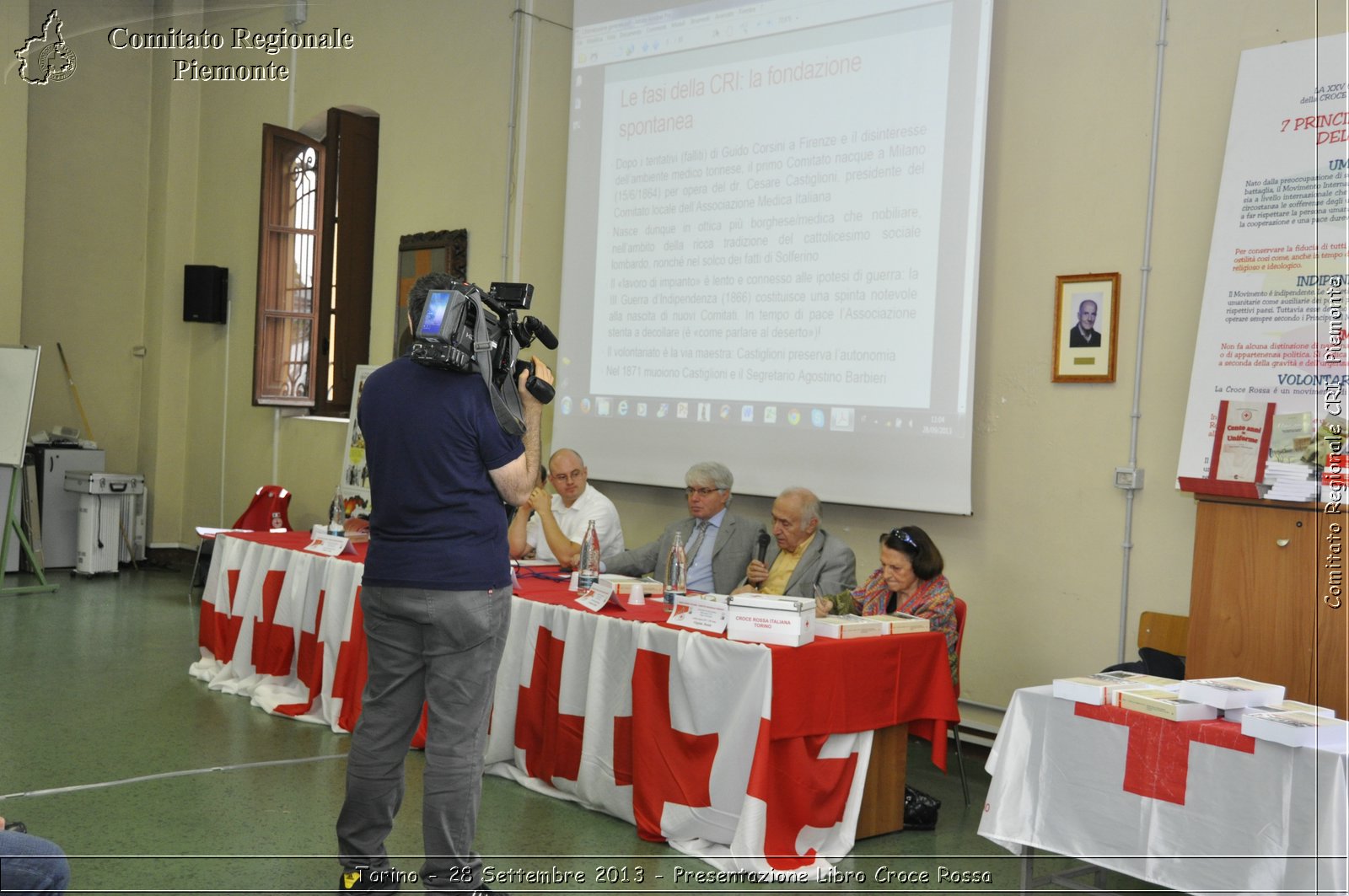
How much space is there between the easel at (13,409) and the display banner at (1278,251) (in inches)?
254

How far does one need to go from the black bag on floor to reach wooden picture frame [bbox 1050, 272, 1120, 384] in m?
1.59

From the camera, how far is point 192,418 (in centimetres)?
903

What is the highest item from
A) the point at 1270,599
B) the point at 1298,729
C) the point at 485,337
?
the point at 485,337

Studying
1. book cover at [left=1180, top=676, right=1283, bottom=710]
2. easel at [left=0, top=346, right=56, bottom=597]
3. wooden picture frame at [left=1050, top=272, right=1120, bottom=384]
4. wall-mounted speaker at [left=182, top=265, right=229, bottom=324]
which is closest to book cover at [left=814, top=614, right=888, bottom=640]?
book cover at [left=1180, top=676, right=1283, bottom=710]

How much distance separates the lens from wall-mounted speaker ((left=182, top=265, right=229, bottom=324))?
8570mm

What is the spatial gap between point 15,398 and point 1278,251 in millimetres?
6819

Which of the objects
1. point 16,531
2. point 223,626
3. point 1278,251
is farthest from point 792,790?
point 16,531

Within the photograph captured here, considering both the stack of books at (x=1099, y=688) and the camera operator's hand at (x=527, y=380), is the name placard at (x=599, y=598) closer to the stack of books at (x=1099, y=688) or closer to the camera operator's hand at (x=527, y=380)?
the camera operator's hand at (x=527, y=380)

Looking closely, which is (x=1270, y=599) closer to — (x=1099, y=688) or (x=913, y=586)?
(x=1099, y=688)

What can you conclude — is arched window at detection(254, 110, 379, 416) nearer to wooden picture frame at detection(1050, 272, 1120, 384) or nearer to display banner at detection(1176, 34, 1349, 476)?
wooden picture frame at detection(1050, 272, 1120, 384)

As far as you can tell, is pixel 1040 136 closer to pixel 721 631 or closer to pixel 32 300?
pixel 721 631

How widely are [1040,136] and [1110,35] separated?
1.32 ft

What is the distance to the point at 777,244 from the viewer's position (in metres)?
4.92

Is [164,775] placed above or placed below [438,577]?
below
